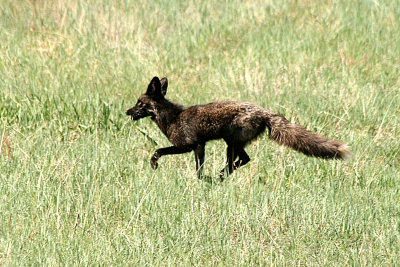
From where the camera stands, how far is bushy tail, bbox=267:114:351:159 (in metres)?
5.62

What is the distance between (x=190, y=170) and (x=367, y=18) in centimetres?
579

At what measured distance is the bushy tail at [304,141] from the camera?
5.62m

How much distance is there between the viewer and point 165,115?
6.72 meters

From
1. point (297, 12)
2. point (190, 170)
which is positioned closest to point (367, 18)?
A: point (297, 12)

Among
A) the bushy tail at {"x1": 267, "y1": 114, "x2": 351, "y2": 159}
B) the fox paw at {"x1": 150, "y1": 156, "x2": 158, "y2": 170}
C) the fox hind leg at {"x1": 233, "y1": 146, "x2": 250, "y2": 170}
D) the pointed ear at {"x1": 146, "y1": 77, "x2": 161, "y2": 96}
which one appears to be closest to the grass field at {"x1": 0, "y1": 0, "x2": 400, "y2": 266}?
the fox hind leg at {"x1": 233, "y1": 146, "x2": 250, "y2": 170}

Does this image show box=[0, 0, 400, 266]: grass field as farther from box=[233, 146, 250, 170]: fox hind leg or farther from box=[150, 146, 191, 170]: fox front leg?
box=[150, 146, 191, 170]: fox front leg

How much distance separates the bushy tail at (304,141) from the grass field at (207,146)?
15.2 inches

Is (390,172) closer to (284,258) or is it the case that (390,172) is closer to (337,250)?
(337,250)

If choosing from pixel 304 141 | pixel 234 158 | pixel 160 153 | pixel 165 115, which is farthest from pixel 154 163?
pixel 304 141

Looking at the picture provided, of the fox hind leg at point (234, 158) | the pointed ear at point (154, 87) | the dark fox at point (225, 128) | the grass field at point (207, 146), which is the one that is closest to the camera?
the grass field at point (207, 146)

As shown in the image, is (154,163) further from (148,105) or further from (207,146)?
(207,146)

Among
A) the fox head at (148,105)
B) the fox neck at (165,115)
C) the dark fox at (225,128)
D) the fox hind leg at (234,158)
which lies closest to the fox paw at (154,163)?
the dark fox at (225,128)

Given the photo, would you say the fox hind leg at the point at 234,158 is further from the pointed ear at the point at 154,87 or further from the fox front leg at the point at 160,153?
the pointed ear at the point at 154,87

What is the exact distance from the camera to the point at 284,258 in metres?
4.46
